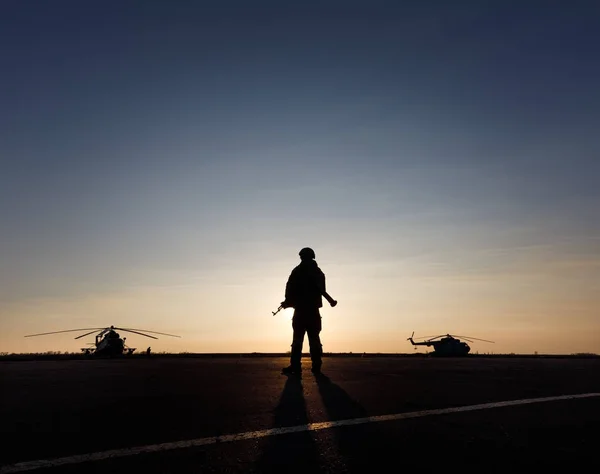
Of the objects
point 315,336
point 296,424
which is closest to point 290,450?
point 296,424

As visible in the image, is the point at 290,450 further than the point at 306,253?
No

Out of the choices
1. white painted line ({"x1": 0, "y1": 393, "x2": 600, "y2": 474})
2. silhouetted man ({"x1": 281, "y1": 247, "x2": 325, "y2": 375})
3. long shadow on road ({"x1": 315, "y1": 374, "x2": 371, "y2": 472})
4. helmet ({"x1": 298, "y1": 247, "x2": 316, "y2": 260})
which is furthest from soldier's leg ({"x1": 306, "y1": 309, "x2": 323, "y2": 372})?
white painted line ({"x1": 0, "y1": 393, "x2": 600, "y2": 474})

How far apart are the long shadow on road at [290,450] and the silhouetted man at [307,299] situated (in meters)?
5.58

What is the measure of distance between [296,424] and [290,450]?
3.08ft

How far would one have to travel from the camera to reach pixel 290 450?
387 centimetres

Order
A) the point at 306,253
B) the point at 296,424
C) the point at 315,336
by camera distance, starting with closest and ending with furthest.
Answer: the point at 296,424 → the point at 315,336 → the point at 306,253

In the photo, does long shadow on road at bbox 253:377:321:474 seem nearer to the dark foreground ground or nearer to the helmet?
the dark foreground ground

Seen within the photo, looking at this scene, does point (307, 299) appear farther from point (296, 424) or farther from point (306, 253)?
point (296, 424)

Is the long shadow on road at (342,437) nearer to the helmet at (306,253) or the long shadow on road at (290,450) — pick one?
the long shadow on road at (290,450)

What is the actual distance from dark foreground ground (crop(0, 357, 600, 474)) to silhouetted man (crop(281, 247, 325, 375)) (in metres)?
2.99

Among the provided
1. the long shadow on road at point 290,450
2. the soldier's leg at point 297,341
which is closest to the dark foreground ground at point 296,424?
the long shadow on road at point 290,450

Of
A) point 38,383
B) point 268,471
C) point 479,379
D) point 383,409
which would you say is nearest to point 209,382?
point 38,383

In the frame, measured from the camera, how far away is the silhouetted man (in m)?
11.2

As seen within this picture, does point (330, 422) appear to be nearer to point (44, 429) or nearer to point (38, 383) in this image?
point (44, 429)
